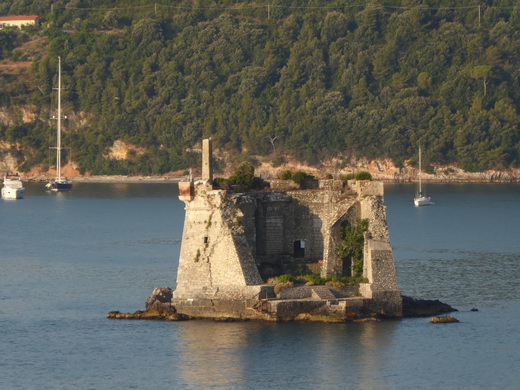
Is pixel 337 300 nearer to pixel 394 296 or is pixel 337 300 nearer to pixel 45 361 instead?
pixel 394 296

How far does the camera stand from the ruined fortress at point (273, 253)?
53.2 m

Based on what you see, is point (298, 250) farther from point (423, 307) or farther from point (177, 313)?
point (177, 313)

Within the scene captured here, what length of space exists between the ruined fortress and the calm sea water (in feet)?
2.71

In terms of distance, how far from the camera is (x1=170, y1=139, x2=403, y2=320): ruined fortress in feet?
174

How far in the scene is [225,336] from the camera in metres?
51.7

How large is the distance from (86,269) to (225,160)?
395ft

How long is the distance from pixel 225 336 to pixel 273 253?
20.2 ft

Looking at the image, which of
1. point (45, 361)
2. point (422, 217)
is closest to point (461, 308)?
point (45, 361)

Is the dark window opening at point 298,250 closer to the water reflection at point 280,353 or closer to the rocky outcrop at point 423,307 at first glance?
the rocky outcrop at point 423,307

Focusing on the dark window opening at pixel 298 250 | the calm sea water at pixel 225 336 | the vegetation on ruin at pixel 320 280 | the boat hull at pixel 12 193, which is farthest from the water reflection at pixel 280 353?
the boat hull at pixel 12 193

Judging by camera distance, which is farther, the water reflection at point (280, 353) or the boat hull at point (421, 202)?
the boat hull at point (421, 202)

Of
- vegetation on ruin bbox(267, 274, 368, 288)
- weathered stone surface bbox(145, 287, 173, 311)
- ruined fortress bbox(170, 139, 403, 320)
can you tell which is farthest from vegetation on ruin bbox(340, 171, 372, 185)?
weathered stone surface bbox(145, 287, 173, 311)

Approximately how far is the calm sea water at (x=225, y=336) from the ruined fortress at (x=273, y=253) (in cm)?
83

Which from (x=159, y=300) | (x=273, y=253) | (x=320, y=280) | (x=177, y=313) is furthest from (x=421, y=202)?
(x=177, y=313)
